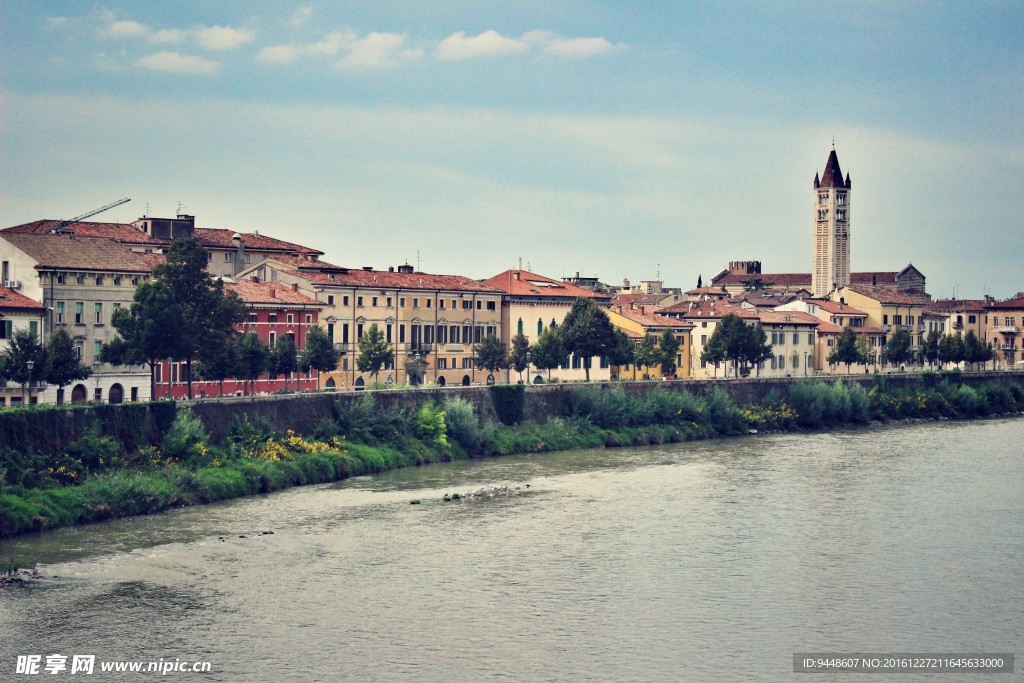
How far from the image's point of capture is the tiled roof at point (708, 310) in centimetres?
10253

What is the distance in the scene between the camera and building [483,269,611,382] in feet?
299

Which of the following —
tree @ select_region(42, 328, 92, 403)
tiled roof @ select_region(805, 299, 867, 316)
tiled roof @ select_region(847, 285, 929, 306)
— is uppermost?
tiled roof @ select_region(847, 285, 929, 306)

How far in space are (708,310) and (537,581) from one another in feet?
230

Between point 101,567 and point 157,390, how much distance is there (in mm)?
31906

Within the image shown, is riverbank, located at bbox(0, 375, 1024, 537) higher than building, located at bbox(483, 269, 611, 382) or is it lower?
lower

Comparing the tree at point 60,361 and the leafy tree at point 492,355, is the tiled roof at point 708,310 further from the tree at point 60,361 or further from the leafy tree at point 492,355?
the tree at point 60,361

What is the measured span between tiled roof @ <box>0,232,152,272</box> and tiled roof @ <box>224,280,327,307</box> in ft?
15.6

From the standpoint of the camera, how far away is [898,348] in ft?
380

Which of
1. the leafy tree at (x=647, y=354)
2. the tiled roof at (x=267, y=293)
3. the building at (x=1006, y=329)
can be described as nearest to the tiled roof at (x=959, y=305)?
the building at (x=1006, y=329)

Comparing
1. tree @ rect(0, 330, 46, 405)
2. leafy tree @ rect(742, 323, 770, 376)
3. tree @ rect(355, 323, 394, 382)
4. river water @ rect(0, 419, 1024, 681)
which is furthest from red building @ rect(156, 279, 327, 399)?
leafy tree @ rect(742, 323, 770, 376)

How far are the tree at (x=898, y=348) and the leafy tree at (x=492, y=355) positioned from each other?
140 ft

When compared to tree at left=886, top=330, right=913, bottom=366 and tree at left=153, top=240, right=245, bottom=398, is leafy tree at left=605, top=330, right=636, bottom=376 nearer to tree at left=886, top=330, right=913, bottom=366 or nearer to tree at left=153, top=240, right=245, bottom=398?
tree at left=153, top=240, right=245, bottom=398

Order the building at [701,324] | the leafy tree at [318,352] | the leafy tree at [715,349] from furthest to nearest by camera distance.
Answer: the building at [701,324] < the leafy tree at [715,349] < the leafy tree at [318,352]

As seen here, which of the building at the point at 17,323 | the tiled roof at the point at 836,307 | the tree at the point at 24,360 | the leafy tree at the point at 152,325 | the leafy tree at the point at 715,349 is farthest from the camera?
the tiled roof at the point at 836,307
